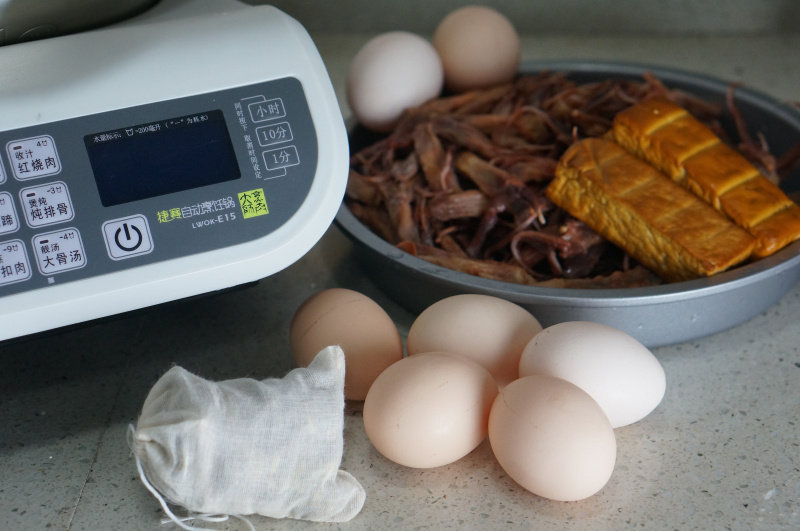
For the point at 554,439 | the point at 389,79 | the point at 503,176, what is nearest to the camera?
the point at 554,439

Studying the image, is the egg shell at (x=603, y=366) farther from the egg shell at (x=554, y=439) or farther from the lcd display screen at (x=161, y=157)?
the lcd display screen at (x=161, y=157)

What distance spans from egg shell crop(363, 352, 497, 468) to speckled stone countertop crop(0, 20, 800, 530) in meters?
0.04

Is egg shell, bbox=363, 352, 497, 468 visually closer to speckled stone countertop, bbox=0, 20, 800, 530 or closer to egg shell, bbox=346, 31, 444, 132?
speckled stone countertop, bbox=0, 20, 800, 530

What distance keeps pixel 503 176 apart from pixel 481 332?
291mm

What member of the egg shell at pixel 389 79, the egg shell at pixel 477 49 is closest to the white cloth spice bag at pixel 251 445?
the egg shell at pixel 389 79

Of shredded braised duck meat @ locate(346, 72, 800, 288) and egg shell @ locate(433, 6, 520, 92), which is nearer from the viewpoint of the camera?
shredded braised duck meat @ locate(346, 72, 800, 288)

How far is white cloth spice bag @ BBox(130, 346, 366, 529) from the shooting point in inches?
23.9

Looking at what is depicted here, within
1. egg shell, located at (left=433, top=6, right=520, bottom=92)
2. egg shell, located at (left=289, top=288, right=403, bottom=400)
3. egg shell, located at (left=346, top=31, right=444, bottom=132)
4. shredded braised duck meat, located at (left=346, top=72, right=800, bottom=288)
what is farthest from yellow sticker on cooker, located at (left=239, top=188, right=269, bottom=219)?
egg shell, located at (left=433, top=6, right=520, bottom=92)

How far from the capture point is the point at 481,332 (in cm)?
74

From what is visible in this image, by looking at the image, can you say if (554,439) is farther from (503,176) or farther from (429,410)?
(503,176)

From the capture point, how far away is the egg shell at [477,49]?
115 centimetres

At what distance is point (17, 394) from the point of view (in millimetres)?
830

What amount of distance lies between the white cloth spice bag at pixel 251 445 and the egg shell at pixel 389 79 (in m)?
0.51

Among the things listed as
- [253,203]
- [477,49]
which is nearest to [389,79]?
[477,49]
